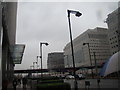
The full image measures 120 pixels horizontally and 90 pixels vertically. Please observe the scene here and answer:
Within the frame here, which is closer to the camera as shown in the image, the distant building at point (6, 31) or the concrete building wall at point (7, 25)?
the distant building at point (6, 31)

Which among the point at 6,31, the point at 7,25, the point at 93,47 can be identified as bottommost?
the point at 6,31

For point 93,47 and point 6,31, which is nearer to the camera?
point 6,31

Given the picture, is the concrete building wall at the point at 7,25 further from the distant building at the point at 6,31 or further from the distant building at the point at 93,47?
the distant building at the point at 93,47

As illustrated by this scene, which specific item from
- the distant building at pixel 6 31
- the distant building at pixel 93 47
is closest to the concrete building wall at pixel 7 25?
the distant building at pixel 6 31

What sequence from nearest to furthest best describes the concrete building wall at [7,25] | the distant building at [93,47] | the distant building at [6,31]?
the distant building at [6,31] → the concrete building wall at [7,25] → the distant building at [93,47]

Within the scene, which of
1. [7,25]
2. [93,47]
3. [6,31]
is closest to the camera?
[7,25]

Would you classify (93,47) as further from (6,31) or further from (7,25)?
(7,25)

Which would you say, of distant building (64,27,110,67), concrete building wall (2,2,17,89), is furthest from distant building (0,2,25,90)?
distant building (64,27,110,67)

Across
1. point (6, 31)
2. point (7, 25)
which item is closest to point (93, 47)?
point (6, 31)

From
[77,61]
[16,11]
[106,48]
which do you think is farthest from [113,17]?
[16,11]

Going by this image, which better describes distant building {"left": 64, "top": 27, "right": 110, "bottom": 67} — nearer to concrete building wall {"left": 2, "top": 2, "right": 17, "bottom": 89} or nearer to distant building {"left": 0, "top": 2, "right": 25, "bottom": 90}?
distant building {"left": 0, "top": 2, "right": 25, "bottom": 90}

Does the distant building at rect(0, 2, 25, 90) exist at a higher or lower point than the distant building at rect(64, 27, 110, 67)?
lower

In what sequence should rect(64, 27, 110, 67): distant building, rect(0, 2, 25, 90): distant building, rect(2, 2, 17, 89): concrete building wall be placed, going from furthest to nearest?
rect(64, 27, 110, 67): distant building
rect(2, 2, 17, 89): concrete building wall
rect(0, 2, 25, 90): distant building

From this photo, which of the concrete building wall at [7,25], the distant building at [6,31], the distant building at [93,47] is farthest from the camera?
the distant building at [93,47]
